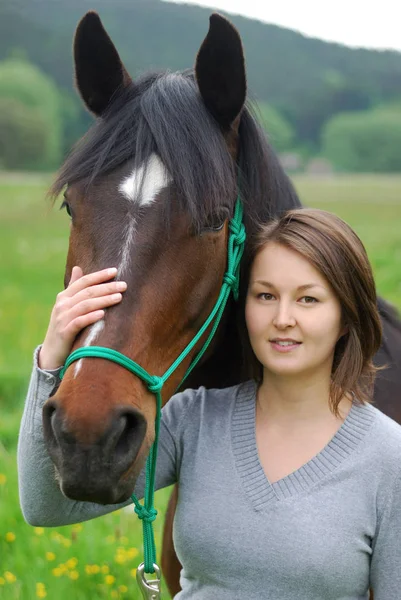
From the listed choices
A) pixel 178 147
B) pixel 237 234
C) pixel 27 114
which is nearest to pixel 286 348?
pixel 237 234

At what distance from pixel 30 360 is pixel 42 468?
544 cm

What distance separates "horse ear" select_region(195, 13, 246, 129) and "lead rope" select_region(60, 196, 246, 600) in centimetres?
29

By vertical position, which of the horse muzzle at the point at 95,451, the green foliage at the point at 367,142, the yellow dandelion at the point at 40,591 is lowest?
the yellow dandelion at the point at 40,591

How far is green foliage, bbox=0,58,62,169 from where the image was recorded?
24.6 meters

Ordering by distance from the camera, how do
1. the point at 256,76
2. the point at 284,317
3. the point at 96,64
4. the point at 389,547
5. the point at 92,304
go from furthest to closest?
the point at 256,76
the point at 96,64
the point at 284,317
the point at 389,547
the point at 92,304

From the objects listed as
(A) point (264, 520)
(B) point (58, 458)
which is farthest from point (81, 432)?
(A) point (264, 520)

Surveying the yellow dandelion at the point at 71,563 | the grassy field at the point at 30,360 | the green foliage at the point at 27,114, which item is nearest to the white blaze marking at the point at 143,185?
the grassy field at the point at 30,360

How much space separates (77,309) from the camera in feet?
5.25

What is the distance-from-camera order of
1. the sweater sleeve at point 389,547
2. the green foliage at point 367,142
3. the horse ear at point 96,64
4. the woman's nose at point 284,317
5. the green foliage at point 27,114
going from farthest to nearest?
the green foliage at point 27,114
the green foliage at point 367,142
the horse ear at point 96,64
the woman's nose at point 284,317
the sweater sleeve at point 389,547

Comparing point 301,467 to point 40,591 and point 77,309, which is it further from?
point 40,591

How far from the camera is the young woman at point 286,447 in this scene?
1726mm

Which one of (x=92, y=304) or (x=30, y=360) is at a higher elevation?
(x=92, y=304)

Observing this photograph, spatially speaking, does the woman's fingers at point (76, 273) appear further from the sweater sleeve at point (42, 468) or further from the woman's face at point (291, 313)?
the woman's face at point (291, 313)

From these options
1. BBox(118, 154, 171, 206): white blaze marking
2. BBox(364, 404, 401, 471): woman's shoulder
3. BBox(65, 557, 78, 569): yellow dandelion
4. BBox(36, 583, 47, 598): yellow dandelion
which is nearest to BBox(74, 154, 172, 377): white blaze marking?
BBox(118, 154, 171, 206): white blaze marking
